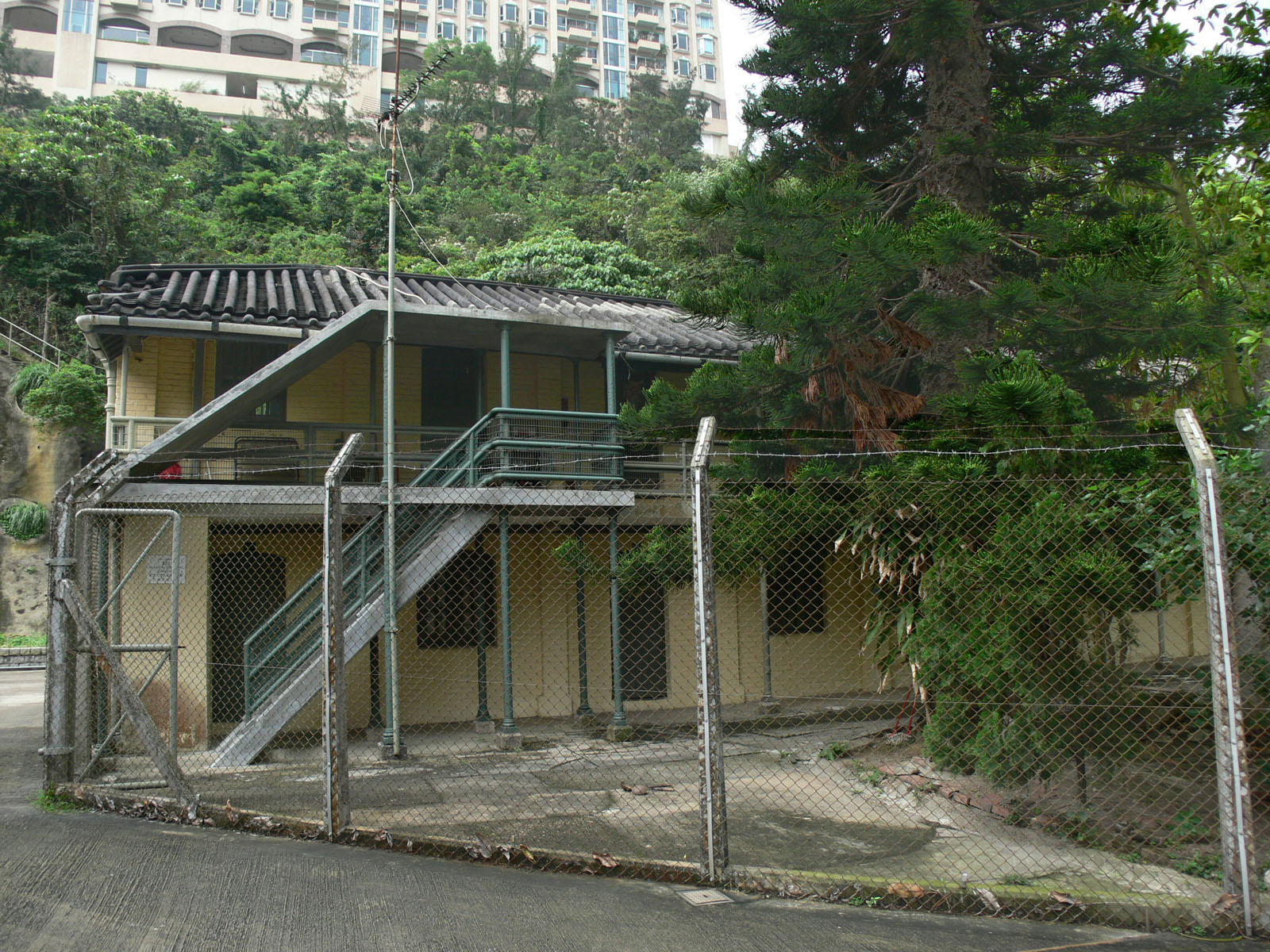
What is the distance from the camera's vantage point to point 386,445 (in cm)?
881

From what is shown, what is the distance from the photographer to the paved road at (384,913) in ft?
11.8

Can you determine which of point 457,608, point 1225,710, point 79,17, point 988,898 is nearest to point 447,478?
point 457,608

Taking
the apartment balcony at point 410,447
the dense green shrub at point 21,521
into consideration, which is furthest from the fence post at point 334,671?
the dense green shrub at point 21,521

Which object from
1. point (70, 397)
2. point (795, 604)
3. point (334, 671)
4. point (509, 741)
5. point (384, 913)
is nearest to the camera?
point (384, 913)

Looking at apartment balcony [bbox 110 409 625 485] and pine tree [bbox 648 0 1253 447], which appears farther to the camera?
apartment balcony [bbox 110 409 625 485]

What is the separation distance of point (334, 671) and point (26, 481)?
21667 mm

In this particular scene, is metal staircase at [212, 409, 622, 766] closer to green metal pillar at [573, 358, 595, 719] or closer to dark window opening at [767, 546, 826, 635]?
green metal pillar at [573, 358, 595, 719]

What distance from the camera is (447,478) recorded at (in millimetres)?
9930

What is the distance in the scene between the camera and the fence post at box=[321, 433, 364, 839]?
466 cm

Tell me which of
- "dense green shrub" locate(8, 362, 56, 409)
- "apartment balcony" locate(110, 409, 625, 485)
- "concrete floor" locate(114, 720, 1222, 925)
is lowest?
"concrete floor" locate(114, 720, 1222, 925)

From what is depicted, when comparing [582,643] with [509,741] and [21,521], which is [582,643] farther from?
[21,521]

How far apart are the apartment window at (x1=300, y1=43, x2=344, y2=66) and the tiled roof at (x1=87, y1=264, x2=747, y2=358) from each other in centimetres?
5871

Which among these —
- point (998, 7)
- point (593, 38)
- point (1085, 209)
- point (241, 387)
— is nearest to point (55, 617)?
point (241, 387)

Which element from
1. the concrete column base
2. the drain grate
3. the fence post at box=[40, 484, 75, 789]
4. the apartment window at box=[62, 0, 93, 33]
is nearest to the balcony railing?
the concrete column base
